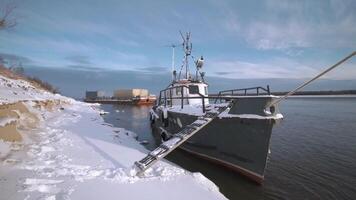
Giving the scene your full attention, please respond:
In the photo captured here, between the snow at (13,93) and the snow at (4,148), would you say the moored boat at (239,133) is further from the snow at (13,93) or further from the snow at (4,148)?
the snow at (13,93)

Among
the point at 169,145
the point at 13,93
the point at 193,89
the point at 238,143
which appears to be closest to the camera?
the point at 169,145

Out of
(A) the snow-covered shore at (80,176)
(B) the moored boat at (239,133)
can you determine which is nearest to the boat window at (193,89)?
(B) the moored boat at (239,133)

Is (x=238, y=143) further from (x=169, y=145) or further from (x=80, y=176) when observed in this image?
(x=80, y=176)

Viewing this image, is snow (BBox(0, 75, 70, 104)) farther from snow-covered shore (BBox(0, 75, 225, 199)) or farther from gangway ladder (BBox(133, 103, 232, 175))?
gangway ladder (BBox(133, 103, 232, 175))

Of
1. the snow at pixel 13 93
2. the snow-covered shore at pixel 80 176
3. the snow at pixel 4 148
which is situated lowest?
the snow-covered shore at pixel 80 176

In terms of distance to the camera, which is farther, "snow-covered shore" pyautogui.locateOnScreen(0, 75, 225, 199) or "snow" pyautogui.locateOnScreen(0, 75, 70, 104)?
"snow" pyautogui.locateOnScreen(0, 75, 70, 104)

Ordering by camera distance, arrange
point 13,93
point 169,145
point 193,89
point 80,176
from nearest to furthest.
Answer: point 80,176
point 169,145
point 193,89
point 13,93

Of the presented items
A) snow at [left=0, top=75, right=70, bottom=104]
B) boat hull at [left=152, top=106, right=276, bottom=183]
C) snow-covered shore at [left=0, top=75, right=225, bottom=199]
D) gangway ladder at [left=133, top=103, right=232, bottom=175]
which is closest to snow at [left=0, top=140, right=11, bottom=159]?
snow-covered shore at [left=0, top=75, right=225, bottom=199]

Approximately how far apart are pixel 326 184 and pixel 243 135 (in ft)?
10.4

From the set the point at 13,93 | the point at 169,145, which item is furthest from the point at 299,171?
the point at 13,93

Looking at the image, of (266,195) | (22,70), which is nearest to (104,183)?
(266,195)

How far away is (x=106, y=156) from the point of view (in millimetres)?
8891

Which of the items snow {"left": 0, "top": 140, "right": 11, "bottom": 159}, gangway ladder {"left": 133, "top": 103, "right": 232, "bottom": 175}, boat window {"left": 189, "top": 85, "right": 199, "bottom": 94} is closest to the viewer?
snow {"left": 0, "top": 140, "right": 11, "bottom": 159}

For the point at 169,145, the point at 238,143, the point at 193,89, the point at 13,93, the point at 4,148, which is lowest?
the point at 238,143
